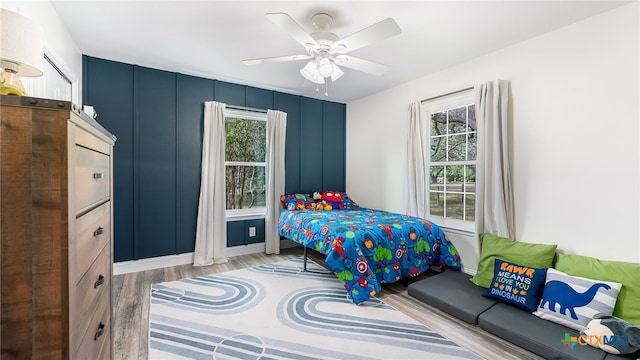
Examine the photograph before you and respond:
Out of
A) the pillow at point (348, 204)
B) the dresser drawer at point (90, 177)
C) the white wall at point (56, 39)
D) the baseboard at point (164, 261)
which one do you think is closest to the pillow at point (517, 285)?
the pillow at point (348, 204)

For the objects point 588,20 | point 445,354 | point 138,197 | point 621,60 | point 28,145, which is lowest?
point 445,354

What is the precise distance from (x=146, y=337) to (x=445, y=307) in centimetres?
241

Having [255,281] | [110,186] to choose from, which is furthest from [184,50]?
[255,281]

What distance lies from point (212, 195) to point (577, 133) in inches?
155

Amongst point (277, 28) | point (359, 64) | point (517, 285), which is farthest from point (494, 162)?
point (277, 28)

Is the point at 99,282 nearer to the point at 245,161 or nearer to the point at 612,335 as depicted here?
the point at 612,335

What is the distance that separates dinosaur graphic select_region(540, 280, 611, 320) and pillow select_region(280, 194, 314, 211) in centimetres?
276

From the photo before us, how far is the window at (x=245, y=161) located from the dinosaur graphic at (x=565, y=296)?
3.42 metres

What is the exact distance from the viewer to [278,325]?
2186 millimetres

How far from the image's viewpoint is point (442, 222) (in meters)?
3.51

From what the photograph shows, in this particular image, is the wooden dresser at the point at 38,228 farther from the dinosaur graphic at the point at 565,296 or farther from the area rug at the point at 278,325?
the dinosaur graphic at the point at 565,296

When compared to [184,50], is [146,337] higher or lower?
lower

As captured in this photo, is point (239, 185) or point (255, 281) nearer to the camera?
point (255, 281)

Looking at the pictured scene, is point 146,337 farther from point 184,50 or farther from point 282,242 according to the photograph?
point 184,50
